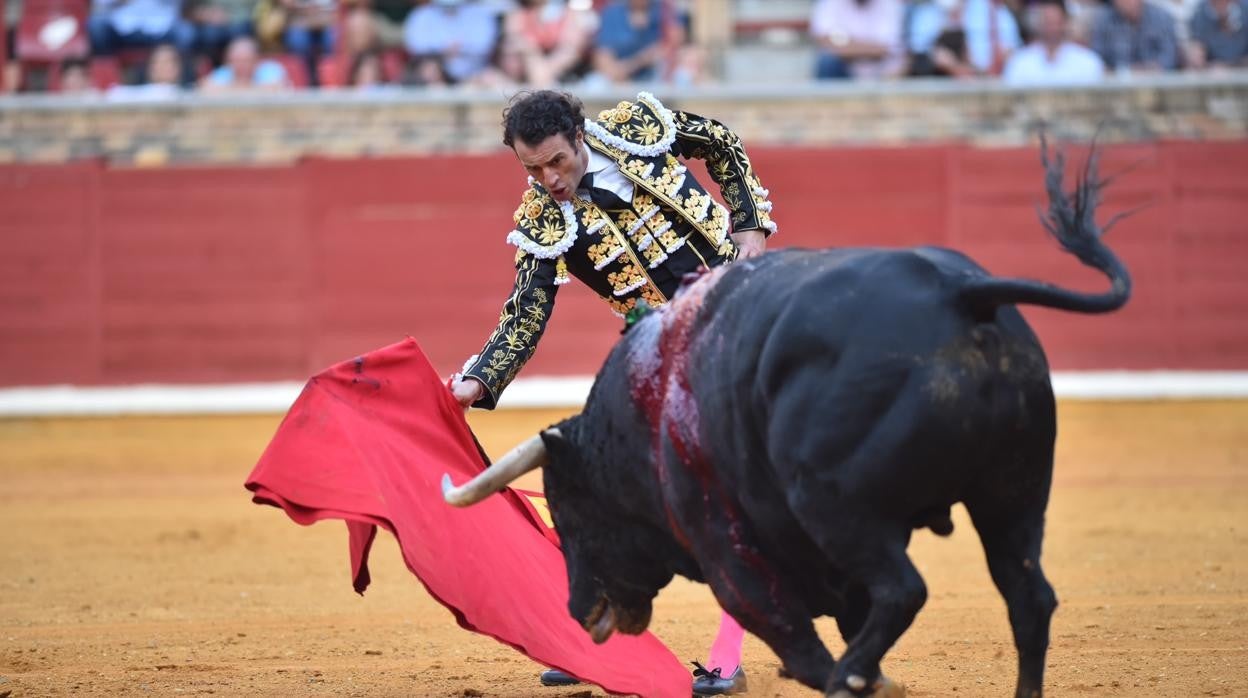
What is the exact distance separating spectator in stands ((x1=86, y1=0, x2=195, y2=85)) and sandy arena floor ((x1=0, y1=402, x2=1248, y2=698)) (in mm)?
3544

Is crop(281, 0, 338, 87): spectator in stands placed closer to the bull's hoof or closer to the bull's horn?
the bull's horn

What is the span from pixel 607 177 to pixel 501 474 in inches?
30.8

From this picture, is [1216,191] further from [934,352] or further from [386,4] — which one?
[934,352]

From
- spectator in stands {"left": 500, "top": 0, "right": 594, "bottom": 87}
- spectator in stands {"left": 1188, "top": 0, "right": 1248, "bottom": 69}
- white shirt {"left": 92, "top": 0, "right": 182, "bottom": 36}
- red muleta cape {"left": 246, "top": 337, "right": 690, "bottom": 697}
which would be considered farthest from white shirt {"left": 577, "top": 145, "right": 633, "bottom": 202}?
white shirt {"left": 92, "top": 0, "right": 182, "bottom": 36}

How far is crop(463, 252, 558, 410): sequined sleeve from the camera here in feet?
12.0

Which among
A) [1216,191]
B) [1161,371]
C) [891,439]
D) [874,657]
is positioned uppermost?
[891,439]

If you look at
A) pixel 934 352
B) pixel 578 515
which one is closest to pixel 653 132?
pixel 578 515

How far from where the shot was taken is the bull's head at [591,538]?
3217mm

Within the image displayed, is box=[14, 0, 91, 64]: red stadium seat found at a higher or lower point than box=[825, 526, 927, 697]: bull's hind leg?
lower

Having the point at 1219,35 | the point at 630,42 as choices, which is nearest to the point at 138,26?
the point at 630,42

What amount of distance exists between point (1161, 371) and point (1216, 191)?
1108mm

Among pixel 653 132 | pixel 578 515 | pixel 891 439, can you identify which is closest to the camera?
pixel 891 439

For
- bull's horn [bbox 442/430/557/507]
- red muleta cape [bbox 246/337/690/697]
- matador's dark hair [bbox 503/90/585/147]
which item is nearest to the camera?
bull's horn [bbox 442/430/557/507]

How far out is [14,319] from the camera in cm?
1073
